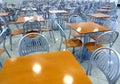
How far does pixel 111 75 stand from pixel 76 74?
393mm

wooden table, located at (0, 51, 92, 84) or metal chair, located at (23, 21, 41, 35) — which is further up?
wooden table, located at (0, 51, 92, 84)

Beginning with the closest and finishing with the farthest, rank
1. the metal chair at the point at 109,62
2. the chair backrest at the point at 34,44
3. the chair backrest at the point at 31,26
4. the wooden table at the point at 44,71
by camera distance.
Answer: the wooden table at the point at 44,71 < the metal chair at the point at 109,62 < the chair backrest at the point at 34,44 < the chair backrest at the point at 31,26

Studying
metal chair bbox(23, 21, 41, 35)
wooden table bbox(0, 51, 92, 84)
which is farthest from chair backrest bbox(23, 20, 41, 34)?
wooden table bbox(0, 51, 92, 84)

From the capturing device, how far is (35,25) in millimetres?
3367

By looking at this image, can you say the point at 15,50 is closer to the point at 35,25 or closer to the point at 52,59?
the point at 35,25

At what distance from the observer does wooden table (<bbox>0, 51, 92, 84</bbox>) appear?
3.76 feet

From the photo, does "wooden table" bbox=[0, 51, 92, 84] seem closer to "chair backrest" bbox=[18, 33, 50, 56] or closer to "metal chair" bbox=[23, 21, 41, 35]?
"chair backrest" bbox=[18, 33, 50, 56]

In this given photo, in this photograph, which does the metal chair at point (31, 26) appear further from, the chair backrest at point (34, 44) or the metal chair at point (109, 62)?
the metal chair at point (109, 62)

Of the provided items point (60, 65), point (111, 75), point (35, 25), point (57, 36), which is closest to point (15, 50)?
point (35, 25)

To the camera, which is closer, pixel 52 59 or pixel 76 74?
pixel 76 74

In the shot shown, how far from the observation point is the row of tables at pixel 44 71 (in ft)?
3.76

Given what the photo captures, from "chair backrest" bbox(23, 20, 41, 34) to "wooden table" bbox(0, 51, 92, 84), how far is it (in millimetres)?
1878

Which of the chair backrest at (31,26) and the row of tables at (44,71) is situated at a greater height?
the row of tables at (44,71)

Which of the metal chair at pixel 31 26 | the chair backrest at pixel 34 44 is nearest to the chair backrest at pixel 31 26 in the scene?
the metal chair at pixel 31 26
